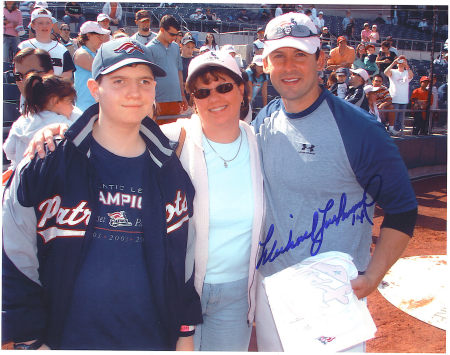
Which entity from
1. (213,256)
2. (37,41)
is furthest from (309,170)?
(37,41)

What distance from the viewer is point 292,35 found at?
2311mm

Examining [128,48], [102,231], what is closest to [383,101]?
[128,48]

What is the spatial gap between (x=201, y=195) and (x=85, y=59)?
3.76 m

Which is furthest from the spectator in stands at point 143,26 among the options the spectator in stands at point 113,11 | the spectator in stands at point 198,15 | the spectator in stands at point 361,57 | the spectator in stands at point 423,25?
the spectator in stands at point 423,25

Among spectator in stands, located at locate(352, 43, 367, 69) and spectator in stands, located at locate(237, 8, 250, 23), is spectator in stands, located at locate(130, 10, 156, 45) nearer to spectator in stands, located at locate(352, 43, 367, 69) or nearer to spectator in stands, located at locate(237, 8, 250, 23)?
spectator in stands, located at locate(352, 43, 367, 69)

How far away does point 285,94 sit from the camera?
2.29 meters

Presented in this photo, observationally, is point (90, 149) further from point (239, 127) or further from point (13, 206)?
point (239, 127)

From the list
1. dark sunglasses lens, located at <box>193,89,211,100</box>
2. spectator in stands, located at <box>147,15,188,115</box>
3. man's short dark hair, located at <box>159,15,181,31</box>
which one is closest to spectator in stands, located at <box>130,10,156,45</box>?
spectator in stands, located at <box>147,15,188,115</box>

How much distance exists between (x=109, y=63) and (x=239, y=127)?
34.2 inches

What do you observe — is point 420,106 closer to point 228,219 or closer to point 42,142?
point 228,219

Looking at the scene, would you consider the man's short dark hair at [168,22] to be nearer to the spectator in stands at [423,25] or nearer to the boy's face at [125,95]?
the boy's face at [125,95]

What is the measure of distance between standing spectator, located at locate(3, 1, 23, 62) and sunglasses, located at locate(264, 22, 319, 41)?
6.89 m

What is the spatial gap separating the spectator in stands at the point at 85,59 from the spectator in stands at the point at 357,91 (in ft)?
13.7

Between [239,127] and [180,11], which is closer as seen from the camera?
[239,127]
